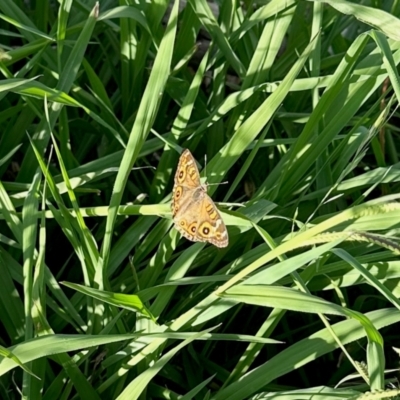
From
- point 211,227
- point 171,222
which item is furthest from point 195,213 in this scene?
point 171,222

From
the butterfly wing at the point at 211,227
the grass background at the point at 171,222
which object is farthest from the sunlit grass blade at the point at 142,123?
the butterfly wing at the point at 211,227

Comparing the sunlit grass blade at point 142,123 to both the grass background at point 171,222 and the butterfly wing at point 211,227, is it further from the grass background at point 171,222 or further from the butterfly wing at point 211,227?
the butterfly wing at point 211,227

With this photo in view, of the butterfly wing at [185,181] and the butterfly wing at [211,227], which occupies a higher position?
the butterfly wing at [185,181]

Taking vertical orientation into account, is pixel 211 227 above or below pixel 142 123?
below

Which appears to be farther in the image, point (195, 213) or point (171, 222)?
point (171, 222)

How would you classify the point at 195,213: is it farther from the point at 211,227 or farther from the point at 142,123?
the point at 142,123

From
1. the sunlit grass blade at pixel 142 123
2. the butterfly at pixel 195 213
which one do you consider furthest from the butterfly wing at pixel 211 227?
the sunlit grass blade at pixel 142 123
